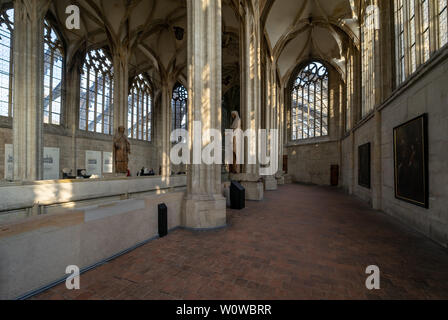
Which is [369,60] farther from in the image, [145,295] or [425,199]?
[145,295]

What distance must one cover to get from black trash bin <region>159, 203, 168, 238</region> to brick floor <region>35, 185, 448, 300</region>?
157 millimetres

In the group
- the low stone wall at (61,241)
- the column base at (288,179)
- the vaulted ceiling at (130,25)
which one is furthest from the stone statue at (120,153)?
the column base at (288,179)

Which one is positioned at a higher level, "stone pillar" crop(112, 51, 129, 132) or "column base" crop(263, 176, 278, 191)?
"stone pillar" crop(112, 51, 129, 132)

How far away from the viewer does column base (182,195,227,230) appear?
473cm

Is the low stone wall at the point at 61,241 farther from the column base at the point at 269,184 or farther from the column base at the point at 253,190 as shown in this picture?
the column base at the point at 269,184

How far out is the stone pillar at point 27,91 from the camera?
9.11 m

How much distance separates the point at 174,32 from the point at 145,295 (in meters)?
21.9

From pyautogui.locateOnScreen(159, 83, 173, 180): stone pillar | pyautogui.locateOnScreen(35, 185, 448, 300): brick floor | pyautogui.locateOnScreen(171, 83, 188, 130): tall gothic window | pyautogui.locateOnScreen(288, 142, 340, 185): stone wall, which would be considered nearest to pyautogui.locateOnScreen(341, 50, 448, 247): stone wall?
pyautogui.locateOnScreen(35, 185, 448, 300): brick floor

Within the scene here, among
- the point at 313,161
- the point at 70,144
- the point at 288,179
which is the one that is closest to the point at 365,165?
the point at 313,161

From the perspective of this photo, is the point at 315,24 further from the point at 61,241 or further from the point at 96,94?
the point at 61,241

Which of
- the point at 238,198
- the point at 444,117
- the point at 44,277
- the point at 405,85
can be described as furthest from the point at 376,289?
the point at 405,85

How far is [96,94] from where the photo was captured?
1808cm

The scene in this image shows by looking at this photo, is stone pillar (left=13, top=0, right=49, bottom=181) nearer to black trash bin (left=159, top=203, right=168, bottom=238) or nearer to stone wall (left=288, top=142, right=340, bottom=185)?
black trash bin (left=159, top=203, right=168, bottom=238)

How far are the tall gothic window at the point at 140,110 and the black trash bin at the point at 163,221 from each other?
19.8m
